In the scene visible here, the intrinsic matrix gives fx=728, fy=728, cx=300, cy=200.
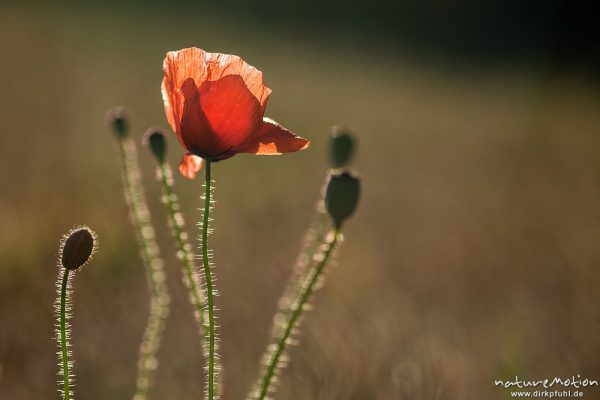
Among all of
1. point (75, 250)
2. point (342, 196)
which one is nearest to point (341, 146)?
point (342, 196)

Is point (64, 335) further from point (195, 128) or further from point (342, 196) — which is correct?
point (342, 196)

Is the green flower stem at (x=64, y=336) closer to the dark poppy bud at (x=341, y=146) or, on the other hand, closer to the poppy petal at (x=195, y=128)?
the poppy petal at (x=195, y=128)

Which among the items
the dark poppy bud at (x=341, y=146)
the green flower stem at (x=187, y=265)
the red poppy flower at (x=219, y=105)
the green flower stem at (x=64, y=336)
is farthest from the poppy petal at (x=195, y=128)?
the dark poppy bud at (x=341, y=146)

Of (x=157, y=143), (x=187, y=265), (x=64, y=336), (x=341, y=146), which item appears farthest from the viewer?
(x=341, y=146)

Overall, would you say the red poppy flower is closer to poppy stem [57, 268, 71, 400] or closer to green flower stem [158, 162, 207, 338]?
green flower stem [158, 162, 207, 338]

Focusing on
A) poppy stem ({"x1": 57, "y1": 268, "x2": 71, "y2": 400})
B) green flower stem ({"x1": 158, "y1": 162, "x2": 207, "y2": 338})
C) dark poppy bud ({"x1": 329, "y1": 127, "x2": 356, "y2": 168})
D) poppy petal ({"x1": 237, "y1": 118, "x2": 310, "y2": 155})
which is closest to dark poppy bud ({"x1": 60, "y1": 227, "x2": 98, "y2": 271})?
poppy stem ({"x1": 57, "y1": 268, "x2": 71, "y2": 400})
